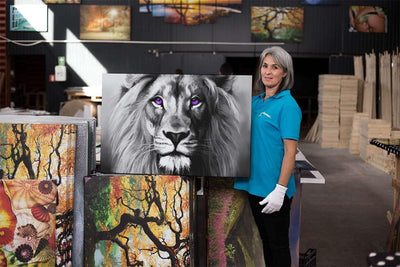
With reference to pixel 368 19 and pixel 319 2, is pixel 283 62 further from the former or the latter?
pixel 368 19

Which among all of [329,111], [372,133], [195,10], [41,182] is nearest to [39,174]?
[41,182]


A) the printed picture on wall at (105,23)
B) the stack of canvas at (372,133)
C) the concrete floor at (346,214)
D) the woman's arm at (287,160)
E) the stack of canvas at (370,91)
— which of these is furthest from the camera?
the printed picture on wall at (105,23)

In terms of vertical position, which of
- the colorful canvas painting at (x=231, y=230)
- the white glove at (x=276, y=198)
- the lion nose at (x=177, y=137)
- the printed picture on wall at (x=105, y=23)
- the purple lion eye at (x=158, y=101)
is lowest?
the colorful canvas painting at (x=231, y=230)

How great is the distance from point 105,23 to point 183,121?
40.5 ft

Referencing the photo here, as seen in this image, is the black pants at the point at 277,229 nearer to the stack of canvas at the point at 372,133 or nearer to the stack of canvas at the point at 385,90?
the stack of canvas at the point at 372,133

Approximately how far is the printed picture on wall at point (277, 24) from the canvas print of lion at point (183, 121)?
11783mm

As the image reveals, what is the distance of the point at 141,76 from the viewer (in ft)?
8.93

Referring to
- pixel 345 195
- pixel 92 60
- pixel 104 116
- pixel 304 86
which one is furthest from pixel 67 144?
pixel 304 86

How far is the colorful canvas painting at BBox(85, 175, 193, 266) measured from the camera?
8.89ft

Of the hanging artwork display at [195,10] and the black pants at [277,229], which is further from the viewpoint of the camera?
the hanging artwork display at [195,10]

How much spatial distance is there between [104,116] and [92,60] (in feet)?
40.1

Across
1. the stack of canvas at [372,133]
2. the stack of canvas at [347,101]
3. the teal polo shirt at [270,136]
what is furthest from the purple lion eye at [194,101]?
the stack of canvas at [347,101]

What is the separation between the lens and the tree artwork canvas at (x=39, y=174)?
2.66 metres

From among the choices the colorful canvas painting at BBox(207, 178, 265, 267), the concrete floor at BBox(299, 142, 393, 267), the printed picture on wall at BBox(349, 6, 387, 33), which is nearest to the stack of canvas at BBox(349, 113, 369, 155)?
the concrete floor at BBox(299, 142, 393, 267)
